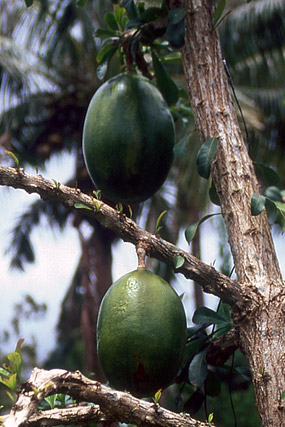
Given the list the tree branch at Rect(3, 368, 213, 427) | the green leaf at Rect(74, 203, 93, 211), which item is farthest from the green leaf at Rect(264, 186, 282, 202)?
the tree branch at Rect(3, 368, 213, 427)

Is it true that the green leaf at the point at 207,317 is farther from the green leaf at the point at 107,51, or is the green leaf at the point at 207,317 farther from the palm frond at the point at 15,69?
the palm frond at the point at 15,69

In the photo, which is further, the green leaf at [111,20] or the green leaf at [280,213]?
the green leaf at [111,20]

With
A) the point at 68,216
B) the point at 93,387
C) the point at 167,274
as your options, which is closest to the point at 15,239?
the point at 68,216

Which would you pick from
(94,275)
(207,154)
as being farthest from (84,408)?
(94,275)

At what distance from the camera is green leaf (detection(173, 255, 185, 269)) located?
1000mm

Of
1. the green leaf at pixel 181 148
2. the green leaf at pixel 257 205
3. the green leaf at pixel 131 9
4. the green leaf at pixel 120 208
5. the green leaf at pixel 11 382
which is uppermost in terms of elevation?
the green leaf at pixel 131 9

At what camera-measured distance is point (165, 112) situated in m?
1.28

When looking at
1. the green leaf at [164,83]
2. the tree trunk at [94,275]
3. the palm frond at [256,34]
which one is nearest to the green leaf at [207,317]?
the green leaf at [164,83]

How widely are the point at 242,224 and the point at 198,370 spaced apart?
1.14ft

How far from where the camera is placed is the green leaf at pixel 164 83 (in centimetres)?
138

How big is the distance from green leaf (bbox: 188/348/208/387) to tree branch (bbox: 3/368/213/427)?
31 cm

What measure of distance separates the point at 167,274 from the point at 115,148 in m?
6.03

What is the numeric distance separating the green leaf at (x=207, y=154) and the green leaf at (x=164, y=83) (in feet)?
0.95

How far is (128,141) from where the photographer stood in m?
1.19
